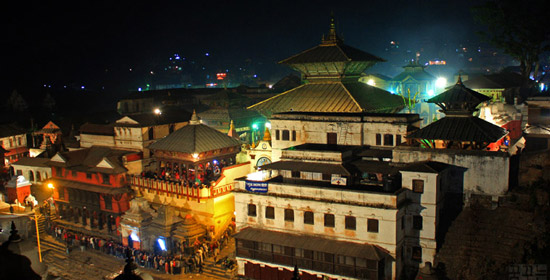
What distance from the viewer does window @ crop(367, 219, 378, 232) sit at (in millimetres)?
29747

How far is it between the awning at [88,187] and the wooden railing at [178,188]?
4.87ft

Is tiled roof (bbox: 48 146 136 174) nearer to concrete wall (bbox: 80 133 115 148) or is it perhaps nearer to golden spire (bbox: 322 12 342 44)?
concrete wall (bbox: 80 133 115 148)

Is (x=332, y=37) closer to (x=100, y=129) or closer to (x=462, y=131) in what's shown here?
(x=462, y=131)

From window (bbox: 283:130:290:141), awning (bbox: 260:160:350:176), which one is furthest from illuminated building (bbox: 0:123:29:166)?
awning (bbox: 260:160:350:176)

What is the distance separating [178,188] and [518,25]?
4107 centimetres

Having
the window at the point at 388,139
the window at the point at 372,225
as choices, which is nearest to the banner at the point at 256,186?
the window at the point at 372,225

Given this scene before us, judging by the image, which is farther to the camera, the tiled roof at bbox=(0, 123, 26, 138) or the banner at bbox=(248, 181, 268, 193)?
the tiled roof at bbox=(0, 123, 26, 138)

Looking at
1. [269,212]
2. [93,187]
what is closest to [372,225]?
[269,212]

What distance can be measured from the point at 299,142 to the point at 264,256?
41.4 feet

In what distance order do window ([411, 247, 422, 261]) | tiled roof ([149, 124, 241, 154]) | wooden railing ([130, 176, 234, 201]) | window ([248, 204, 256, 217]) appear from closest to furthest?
window ([411, 247, 422, 261]) < window ([248, 204, 256, 217]) < wooden railing ([130, 176, 234, 201]) < tiled roof ([149, 124, 241, 154])

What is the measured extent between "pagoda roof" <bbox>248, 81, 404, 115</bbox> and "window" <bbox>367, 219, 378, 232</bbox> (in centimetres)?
1386

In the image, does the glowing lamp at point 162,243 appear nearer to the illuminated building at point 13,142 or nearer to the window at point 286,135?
the window at point 286,135

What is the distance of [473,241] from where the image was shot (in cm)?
2961

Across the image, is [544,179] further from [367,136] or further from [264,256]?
[264,256]
